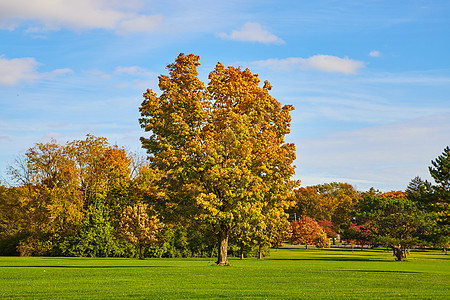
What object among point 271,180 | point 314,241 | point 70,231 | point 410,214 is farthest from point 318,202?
point 271,180

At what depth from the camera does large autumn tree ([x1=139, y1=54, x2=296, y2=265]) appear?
29.8 m

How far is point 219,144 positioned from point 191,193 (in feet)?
11.9

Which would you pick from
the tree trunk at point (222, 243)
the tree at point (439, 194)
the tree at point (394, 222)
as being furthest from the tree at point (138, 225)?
the tree at point (439, 194)

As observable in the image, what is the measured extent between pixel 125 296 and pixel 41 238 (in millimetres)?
46017

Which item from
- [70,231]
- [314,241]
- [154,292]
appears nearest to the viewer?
[154,292]

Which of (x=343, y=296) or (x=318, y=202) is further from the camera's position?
(x=318, y=202)

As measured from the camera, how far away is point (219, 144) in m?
31.2

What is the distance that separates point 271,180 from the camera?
32.4 metres

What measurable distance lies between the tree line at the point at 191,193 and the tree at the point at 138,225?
14cm

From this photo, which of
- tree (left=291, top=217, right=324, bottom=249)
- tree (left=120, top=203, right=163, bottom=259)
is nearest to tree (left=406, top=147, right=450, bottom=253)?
tree (left=291, top=217, right=324, bottom=249)

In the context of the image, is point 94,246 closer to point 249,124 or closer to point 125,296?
point 249,124

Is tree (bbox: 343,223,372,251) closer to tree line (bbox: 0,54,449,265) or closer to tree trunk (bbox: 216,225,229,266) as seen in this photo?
tree line (bbox: 0,54,449,265)

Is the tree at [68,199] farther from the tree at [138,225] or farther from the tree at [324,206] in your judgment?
the tree at [324,206]

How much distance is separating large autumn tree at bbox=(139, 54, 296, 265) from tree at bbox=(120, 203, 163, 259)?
20.1 metres
